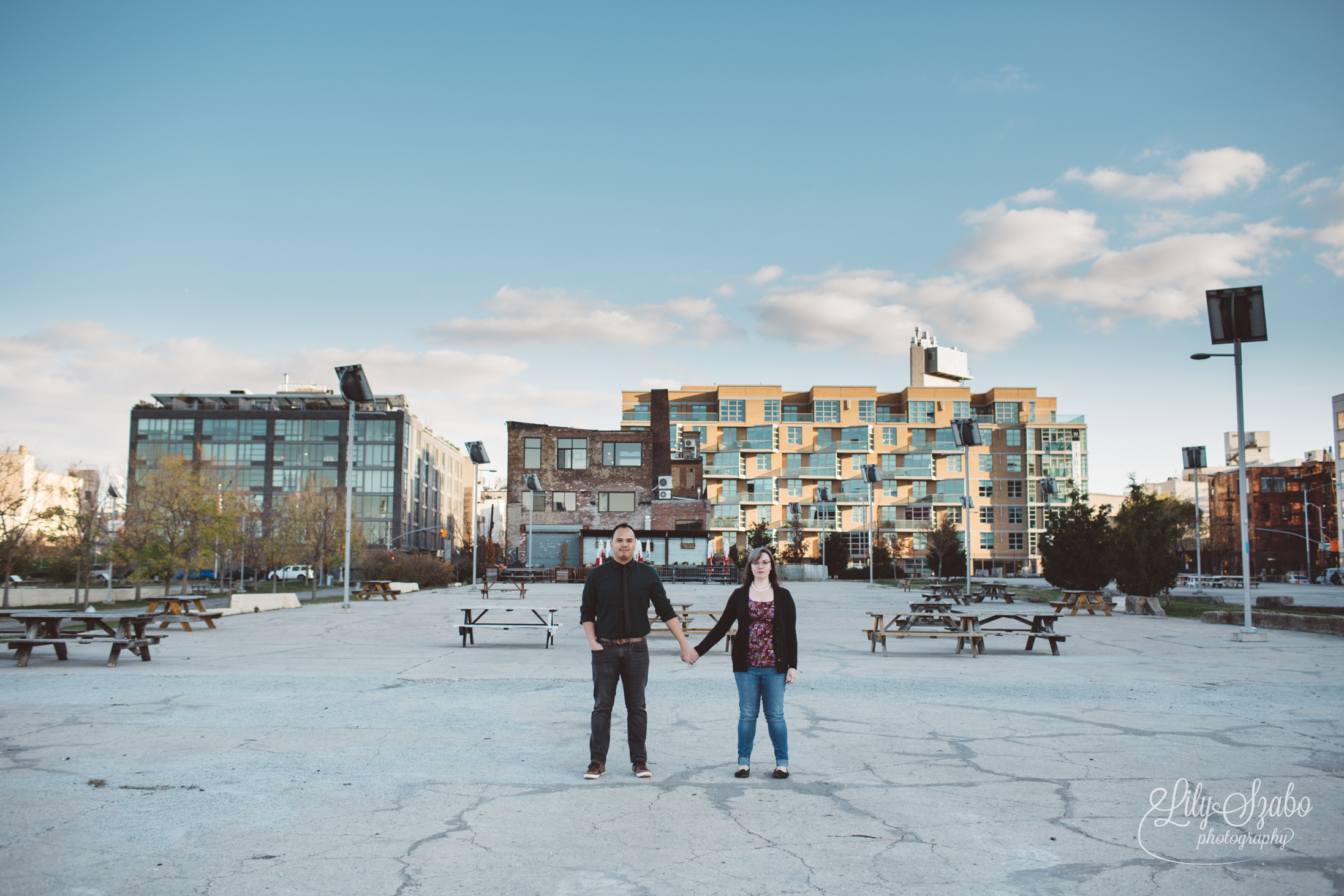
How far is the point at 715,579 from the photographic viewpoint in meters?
54.1

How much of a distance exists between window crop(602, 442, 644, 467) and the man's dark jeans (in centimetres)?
6028

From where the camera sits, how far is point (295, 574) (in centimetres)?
9769

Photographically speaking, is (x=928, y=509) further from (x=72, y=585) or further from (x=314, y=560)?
(x=72, y=585)

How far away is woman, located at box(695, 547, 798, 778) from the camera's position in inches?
268

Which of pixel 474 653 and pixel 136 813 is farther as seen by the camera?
pixel 474 653

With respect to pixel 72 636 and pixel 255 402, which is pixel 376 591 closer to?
pixel 72 636

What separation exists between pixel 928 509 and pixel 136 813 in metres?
90.9

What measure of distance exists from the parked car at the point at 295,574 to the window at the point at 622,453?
22.0 metres

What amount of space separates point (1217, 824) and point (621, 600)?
4.10 metres

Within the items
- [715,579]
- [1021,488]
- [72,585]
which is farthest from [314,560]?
[1021,488]

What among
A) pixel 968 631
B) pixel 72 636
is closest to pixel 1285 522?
pixel 968 631

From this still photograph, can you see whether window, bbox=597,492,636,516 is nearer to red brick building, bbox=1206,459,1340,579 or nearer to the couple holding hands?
the couple holding hands

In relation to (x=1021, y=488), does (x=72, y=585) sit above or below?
below

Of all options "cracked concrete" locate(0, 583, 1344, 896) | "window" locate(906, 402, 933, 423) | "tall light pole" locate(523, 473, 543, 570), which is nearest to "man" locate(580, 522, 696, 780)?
"cracked concrete" locate(0, 583, 1344, 896)
